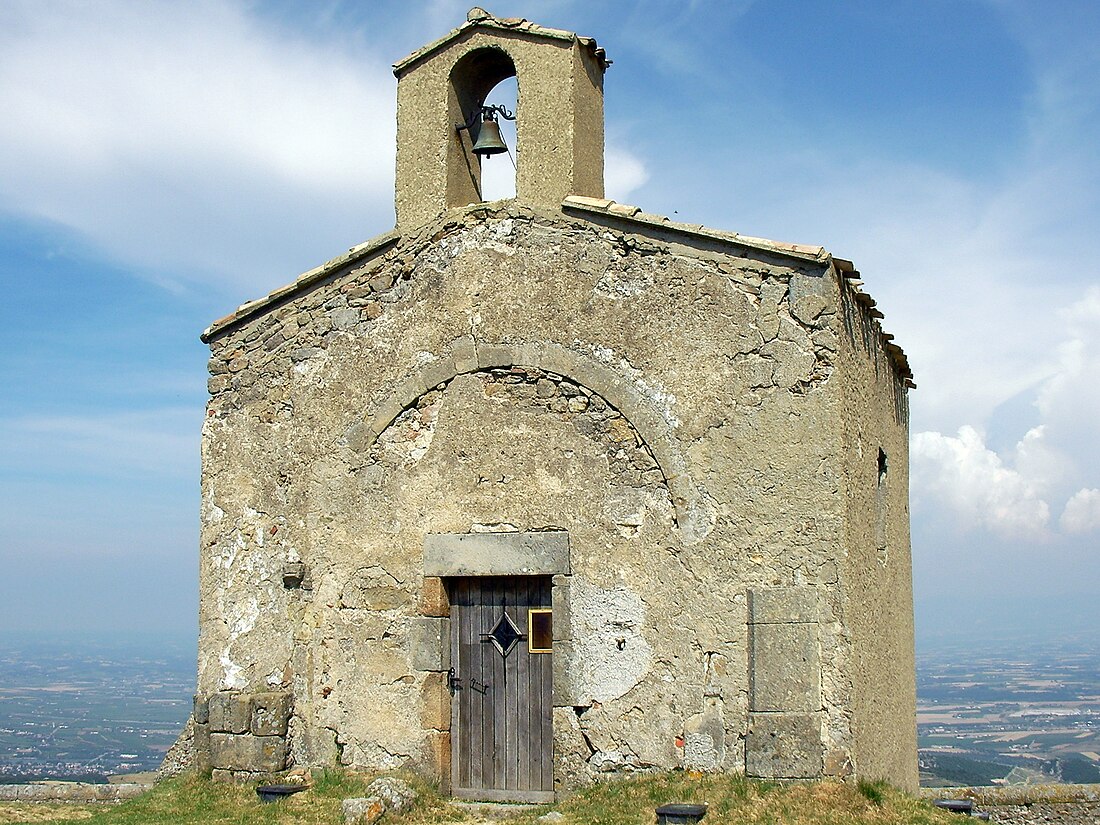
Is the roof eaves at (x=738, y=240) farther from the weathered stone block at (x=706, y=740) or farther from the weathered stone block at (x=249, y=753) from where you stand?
the weathered stone block at (x=249, y=753)

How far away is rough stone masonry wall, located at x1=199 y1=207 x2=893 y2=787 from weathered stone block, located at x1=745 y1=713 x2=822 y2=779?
2 centimetres

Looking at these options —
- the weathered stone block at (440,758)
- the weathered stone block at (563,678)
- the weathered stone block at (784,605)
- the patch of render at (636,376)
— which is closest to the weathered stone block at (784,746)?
the weathered stone block at (784,605)

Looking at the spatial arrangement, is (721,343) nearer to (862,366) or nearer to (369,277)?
(862,366)

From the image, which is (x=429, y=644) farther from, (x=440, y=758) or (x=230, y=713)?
(x=230, y=713)

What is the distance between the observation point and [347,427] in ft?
31.6

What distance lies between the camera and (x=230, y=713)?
31.0ft

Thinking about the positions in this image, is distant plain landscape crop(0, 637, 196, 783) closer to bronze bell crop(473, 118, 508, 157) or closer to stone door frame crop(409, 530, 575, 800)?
stone door frame crop(409, 530, 575, 800)

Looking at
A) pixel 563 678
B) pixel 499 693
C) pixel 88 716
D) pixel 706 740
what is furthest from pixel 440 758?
pixel 88 716

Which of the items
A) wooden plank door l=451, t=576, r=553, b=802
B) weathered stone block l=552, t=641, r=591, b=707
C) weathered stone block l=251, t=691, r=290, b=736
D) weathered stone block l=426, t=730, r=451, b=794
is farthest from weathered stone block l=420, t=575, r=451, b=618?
weathered stone block l=251, t=691, r=290, b=736

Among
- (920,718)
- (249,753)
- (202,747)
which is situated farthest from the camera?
(920,718)

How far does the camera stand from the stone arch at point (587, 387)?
8.38 m

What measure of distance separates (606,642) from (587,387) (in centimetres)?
196

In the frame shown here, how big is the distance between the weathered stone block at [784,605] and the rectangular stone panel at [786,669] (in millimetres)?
63

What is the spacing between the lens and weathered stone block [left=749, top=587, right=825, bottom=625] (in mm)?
7934
